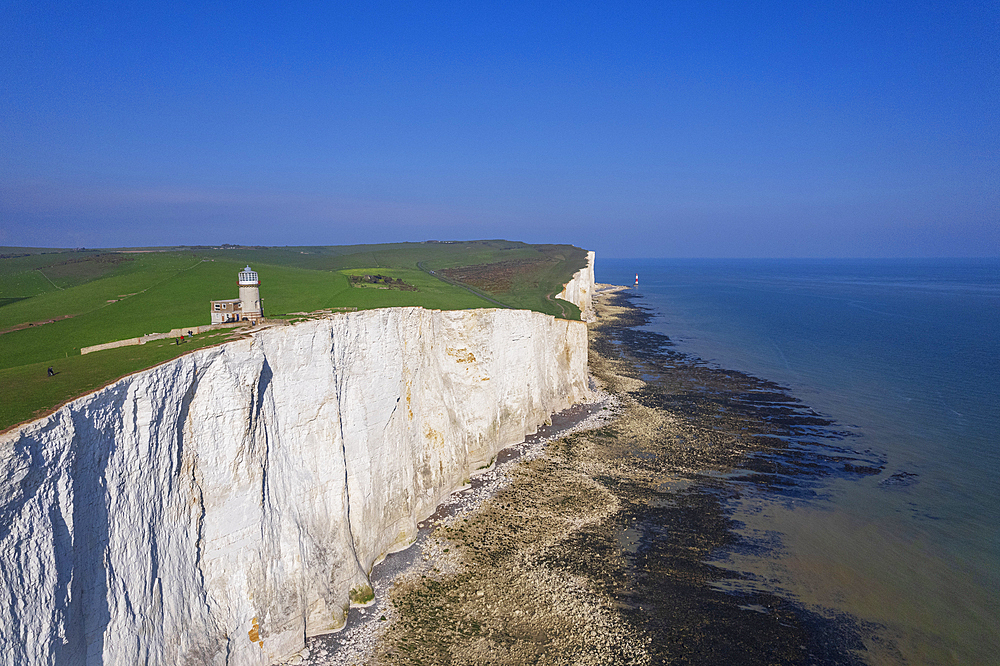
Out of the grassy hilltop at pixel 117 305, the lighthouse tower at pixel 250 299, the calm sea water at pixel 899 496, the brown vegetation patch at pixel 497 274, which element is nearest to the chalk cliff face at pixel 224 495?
the grassy hilltop at pixel 117 305

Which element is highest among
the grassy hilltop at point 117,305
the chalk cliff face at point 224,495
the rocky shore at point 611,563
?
the grassy hilltop at point 117,305

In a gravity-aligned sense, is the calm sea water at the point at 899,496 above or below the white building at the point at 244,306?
below

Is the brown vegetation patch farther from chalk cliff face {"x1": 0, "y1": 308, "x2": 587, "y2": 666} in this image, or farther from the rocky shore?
chalk cliff face {"x1": 0, "y1": 308, "x2": 587, "y2": 666}

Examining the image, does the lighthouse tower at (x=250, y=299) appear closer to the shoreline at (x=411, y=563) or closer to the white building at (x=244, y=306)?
the white building at (x=244, y=306)

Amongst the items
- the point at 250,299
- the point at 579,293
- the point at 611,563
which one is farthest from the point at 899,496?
the point at 579,293

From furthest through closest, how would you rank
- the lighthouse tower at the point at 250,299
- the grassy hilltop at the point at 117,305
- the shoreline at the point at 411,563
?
the lighthouse tower at the point at 250,299
the shoreline at the point at 411,563
the grassy hilltop at the point at 117,305

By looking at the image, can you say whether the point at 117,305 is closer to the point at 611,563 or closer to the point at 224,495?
the point at 224,495

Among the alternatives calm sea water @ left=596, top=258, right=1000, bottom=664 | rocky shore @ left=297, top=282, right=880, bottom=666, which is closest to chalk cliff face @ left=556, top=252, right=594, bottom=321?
calm sea water @ left=596, top=258, right=1000, bottom=664
